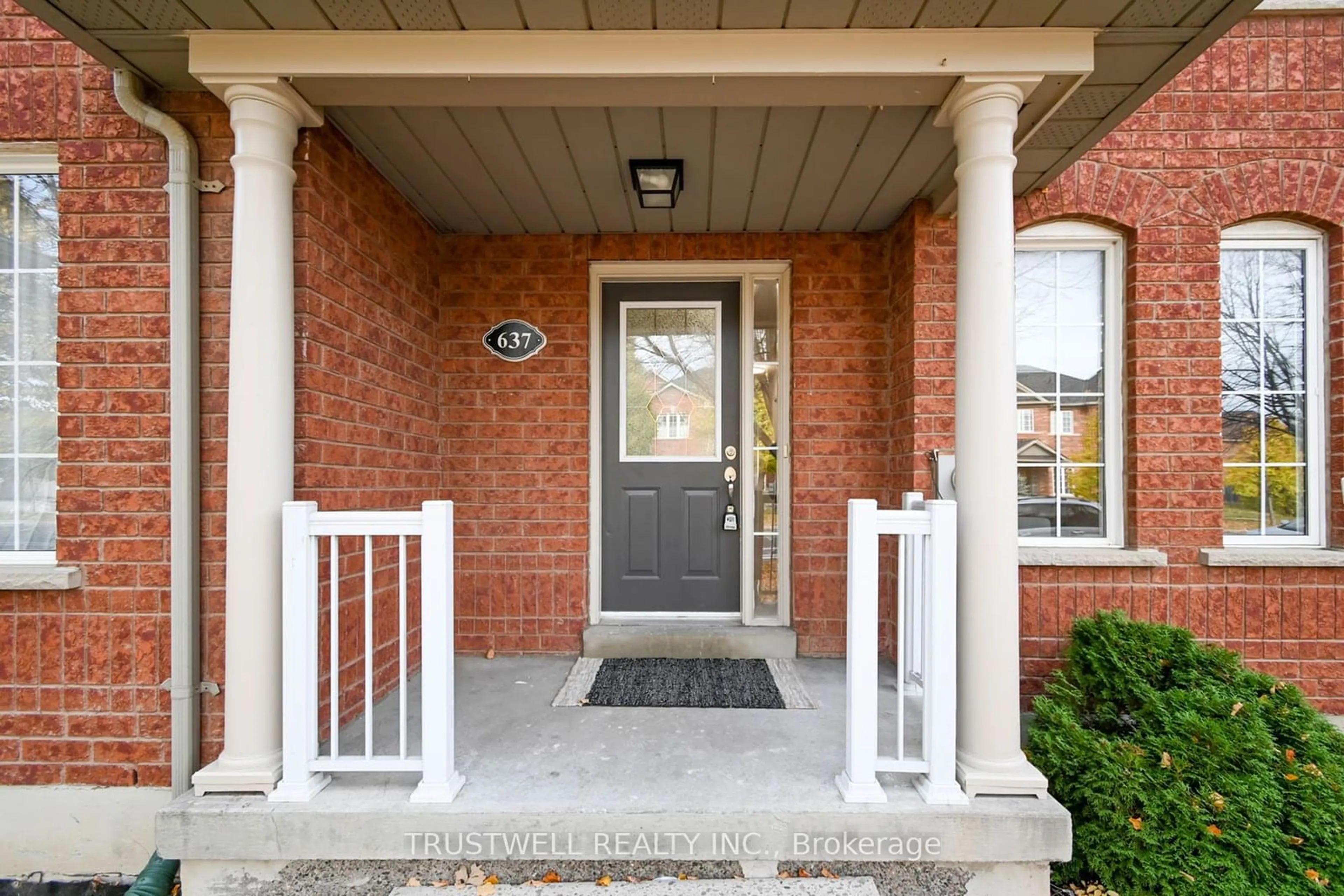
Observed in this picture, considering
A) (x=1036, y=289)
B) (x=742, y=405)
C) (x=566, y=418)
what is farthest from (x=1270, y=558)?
(x=566, y=418)


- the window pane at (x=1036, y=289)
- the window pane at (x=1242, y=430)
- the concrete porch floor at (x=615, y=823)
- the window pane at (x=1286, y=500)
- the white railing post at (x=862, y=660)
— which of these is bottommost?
the concrete porch floor at (x=615, y=823)

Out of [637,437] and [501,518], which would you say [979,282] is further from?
[501,518]

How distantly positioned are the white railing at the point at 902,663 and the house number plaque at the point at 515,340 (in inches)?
81.5

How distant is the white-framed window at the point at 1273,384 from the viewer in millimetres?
2971

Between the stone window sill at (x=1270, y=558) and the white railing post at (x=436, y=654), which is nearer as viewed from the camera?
the white railing post at (x=436, y=654)

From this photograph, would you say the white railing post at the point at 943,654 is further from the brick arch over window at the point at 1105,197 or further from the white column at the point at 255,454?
the white column at the point at 255,454

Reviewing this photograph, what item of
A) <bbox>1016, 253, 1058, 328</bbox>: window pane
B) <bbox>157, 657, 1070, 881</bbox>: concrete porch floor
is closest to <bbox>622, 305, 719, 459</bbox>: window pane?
<bbox>1016, 253, 1058, 328</bbox>: window pane

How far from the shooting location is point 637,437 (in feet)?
11.8

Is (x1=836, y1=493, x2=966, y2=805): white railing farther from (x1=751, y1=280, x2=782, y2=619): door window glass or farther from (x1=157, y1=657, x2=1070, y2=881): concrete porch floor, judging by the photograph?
(x1=751, y1=280, x2=782, y2=619): door window glass

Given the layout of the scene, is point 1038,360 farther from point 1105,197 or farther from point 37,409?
point 37,409

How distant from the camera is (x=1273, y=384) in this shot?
300cm

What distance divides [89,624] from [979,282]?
323 cm

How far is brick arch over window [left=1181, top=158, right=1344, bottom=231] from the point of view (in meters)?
2.89

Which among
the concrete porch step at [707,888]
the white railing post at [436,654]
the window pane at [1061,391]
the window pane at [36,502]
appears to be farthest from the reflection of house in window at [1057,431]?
the window pane at [36,502]
